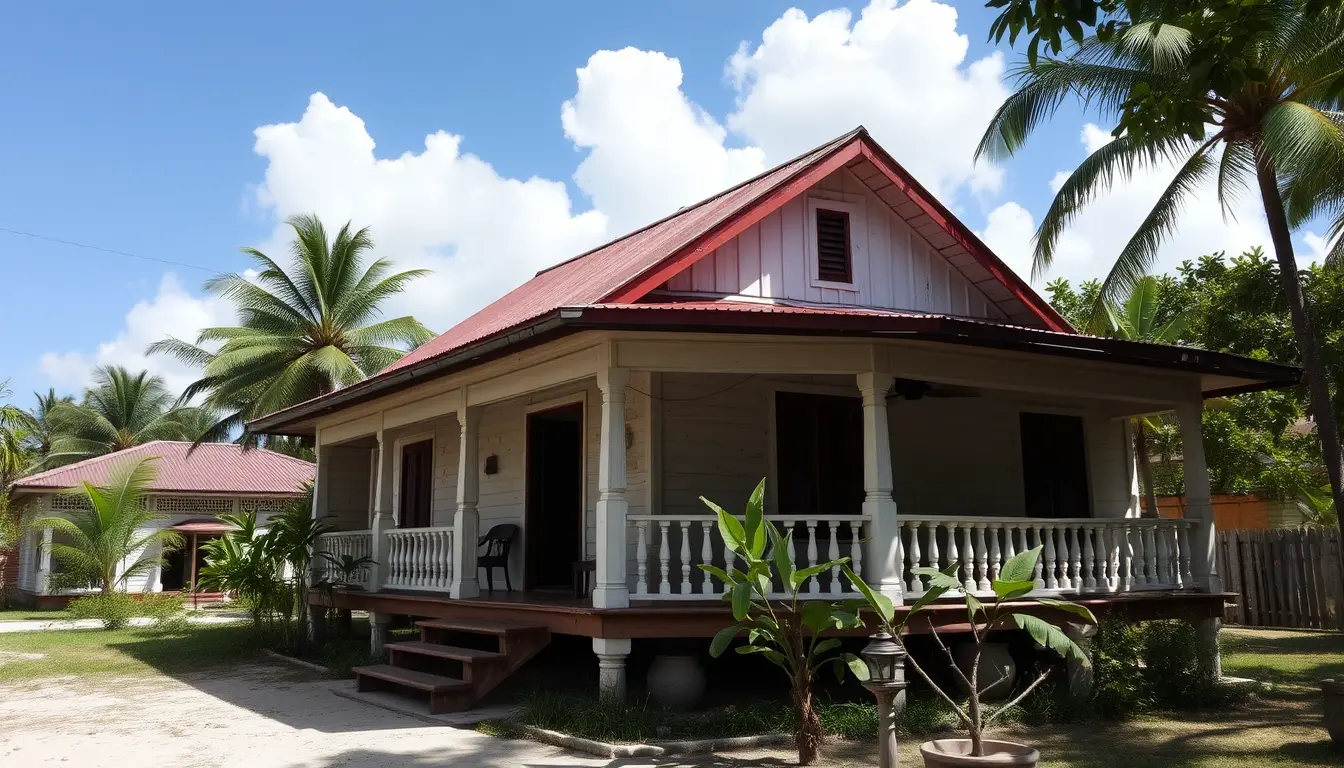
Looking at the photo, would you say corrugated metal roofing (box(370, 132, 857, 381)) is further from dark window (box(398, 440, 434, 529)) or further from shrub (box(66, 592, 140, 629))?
shrub (box(66, 592, 140, 629))

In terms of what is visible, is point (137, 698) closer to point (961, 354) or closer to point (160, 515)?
point (961, 354)

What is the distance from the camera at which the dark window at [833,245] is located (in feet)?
37.8

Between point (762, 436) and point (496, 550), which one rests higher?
point (762, 436)

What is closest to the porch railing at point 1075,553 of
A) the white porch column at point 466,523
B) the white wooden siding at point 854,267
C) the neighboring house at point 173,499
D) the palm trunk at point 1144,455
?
the white wooden siding at point 854,267

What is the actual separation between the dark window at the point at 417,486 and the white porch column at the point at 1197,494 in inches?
381

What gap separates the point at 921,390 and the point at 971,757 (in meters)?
5.26

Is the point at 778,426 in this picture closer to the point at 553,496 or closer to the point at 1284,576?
the point at 553,496

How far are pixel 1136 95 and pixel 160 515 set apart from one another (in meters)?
28.7

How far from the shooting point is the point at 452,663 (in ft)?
33.8

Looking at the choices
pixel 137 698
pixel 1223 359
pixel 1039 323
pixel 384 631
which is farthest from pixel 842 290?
pixel 137 698

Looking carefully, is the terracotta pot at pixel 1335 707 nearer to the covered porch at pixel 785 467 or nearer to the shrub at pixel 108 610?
the covered porch at pixel 785 467

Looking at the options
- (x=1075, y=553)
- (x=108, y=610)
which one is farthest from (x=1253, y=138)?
(x=108, y=610)

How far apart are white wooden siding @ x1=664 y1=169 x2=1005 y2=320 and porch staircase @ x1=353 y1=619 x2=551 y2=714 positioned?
3745 mm

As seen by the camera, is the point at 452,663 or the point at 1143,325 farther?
the point at 1143,325
